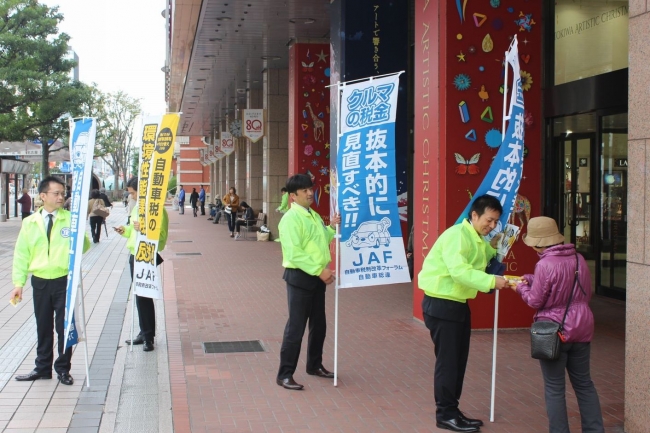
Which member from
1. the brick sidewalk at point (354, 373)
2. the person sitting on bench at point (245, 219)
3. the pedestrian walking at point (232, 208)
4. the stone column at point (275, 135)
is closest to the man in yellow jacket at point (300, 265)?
the brick sidewalk at point (354, 373)

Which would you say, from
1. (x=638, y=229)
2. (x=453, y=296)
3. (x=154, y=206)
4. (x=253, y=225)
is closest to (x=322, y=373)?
(x=453, y=296)

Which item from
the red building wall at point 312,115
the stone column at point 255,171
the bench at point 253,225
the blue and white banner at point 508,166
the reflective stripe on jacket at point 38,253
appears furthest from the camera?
the stone column at point 255,171

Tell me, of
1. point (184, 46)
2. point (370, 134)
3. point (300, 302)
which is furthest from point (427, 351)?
point (184, 46)

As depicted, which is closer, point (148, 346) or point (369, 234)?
point (369, 234)

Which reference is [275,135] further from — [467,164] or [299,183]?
[299,183]

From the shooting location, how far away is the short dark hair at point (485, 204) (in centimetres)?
539

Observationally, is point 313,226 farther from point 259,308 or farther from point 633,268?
point 259,308

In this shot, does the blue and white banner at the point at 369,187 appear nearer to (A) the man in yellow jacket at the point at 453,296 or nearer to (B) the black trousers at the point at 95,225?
(A) the man in yellow jacket at the point at 453,296

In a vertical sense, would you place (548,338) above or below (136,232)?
below

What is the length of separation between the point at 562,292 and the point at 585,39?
6485mm

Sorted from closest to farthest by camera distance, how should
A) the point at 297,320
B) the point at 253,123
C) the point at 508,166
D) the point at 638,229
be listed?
1. the point at 638,229
2. the point at 508,166
3. the point at 297,320
4. the point at 253,123

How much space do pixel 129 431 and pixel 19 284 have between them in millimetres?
1867

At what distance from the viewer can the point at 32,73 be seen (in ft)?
101

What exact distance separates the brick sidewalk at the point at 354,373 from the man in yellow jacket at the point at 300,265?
0.37m
